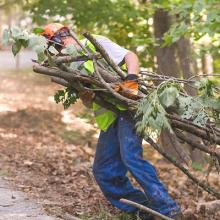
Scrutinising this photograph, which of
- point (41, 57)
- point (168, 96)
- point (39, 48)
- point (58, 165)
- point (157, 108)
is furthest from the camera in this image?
point (58, 165)

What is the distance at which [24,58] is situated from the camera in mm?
33281

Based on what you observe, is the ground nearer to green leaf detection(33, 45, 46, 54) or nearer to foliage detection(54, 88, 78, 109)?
foliage detection(54, 88, 78, 109)

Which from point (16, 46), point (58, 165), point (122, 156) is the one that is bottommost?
point (58, 165)

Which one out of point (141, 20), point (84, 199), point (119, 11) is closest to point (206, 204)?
point (84, 199)

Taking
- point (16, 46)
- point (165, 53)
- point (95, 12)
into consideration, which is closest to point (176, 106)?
point (16, 46)

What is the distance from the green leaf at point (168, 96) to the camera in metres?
4.35

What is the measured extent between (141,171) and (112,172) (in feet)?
1.91

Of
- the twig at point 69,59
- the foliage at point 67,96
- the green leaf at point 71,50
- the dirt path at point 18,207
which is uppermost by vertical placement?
the green leaf at point 71,50

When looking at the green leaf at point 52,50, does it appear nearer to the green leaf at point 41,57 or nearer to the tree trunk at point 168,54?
the green leaf at point 41,57

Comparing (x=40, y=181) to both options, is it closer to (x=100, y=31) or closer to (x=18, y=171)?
(x=18, y=171)

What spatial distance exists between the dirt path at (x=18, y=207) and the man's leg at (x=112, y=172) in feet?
2.31

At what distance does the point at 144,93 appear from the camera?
16.9 feet

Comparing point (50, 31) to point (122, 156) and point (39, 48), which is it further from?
point (122, 156)

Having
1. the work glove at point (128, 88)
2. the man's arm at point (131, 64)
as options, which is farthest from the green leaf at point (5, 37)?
the man's arm at point (131, 64)
